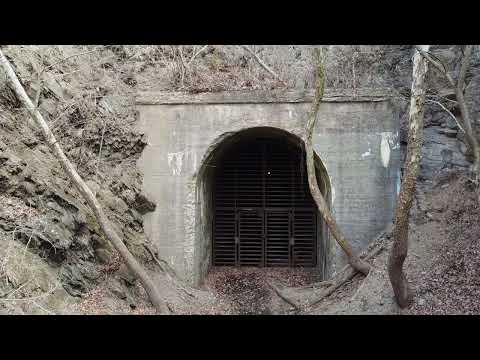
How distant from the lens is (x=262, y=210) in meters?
12.8

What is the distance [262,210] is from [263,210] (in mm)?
30

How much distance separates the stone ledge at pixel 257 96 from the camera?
31.7ft

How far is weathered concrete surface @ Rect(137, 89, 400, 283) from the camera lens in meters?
9.60

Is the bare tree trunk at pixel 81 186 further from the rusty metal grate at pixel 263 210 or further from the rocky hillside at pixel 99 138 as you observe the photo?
the rusty metal grate at pixel 263 210

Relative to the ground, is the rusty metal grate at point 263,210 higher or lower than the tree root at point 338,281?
higher

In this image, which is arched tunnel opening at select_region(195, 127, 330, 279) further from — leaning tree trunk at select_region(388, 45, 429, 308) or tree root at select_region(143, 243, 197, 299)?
leaning tree trunk at select_region(388, 45, 429, 308)

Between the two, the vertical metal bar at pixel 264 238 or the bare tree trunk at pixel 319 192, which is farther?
the vertical metal bar at pixel 264 238

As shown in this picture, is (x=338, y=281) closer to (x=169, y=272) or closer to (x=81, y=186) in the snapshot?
(x=169, y=272)

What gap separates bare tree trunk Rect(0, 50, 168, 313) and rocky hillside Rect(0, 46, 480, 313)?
33 centimetres

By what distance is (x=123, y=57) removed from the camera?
11836 millimetres

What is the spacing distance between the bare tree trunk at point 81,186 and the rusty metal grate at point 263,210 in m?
4.99

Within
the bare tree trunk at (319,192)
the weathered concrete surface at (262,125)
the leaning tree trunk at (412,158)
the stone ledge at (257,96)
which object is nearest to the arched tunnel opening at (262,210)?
the weathered concrete surface at (262,125)

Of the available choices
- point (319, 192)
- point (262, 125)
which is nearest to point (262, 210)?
point (262, 125)

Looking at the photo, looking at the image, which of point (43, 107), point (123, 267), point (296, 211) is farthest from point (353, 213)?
point (43, 107)
